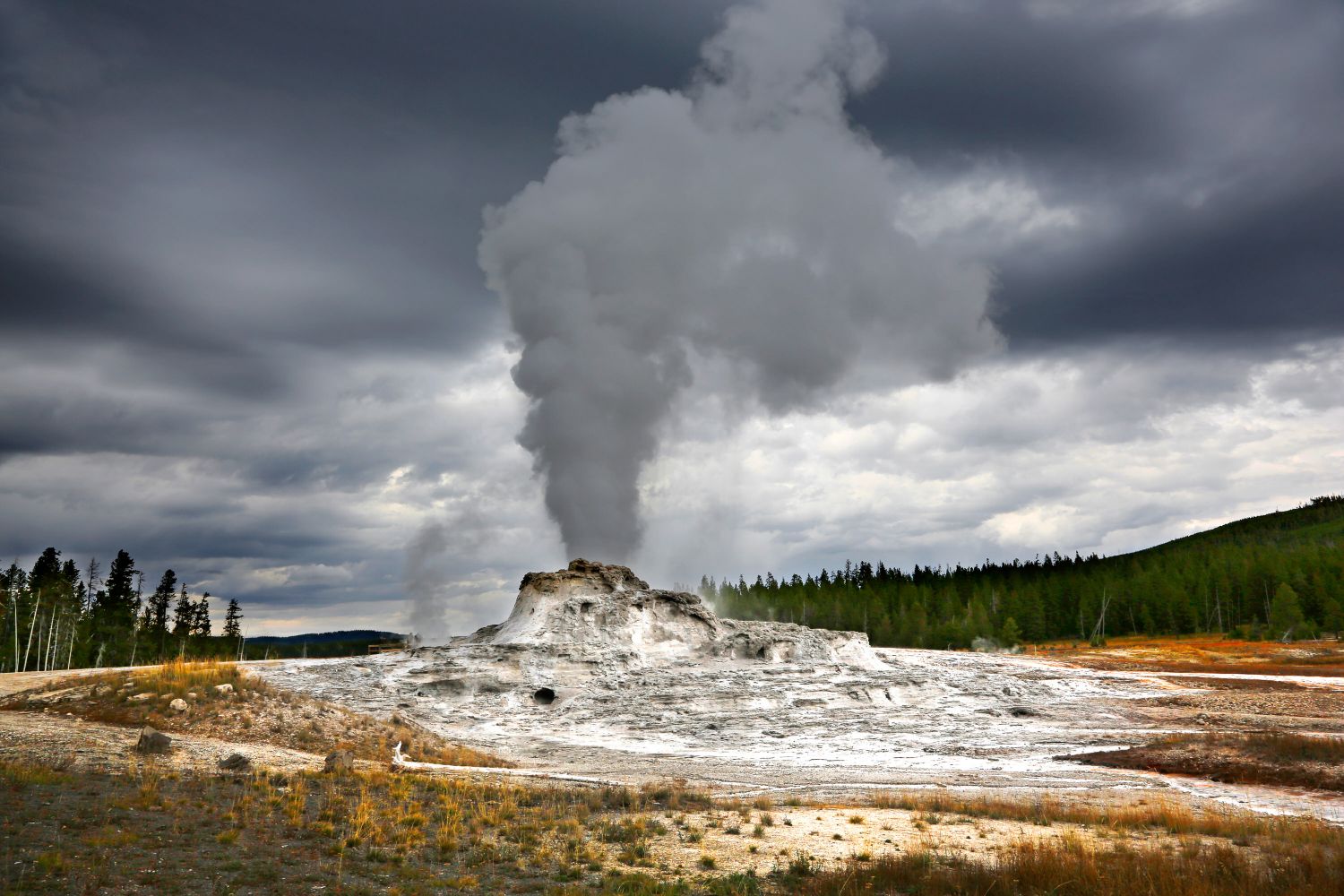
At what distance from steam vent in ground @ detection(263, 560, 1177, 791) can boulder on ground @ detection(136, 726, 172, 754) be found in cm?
1205

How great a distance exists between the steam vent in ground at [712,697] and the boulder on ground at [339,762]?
8.08 meters

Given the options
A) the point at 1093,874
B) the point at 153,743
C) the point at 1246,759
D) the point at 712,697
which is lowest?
the point at 1246,759

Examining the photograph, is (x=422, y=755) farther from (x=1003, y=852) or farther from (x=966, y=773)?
(x=1003, y=852)

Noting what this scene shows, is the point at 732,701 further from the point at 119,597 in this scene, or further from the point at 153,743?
the point at 119,597

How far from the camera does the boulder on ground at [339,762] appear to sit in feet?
67.0

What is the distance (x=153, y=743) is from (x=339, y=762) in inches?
181

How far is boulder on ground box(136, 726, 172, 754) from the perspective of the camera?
64.9 ft

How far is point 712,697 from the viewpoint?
132ft

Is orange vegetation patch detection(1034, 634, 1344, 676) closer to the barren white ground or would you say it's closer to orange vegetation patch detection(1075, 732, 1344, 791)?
the barren white ground

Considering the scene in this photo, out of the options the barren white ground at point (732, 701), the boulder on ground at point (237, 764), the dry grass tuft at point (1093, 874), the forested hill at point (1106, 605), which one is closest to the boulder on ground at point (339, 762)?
the boulder on ground at point (237, 764)

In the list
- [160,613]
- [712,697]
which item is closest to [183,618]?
[160,613]

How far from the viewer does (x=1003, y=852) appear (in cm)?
1333

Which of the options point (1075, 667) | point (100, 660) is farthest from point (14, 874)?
point (100, 660)

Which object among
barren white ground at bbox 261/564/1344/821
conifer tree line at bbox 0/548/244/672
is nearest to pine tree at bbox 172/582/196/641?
conifer tree line at bbox 0/548/244/672
